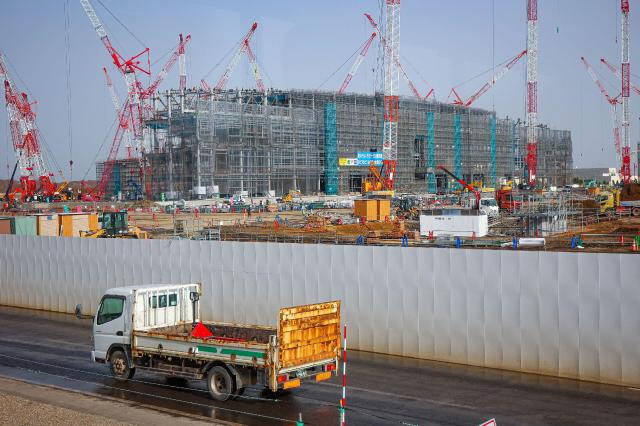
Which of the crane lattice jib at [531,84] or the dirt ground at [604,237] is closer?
the dirt ground at [604,237]

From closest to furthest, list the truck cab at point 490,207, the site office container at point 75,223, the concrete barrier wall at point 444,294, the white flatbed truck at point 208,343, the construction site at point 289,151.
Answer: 1. the white flatbed truck at point 208,343
2. the concrete barrier wall at point 444,294
3. the site office container at point 75,223
4. the truck cab at point 490,207
5. the construction site at point 289,151

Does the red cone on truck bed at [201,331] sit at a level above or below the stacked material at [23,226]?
below

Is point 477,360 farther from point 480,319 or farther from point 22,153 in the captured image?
point 22,153

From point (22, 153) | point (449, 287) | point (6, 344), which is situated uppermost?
point (22, 153)

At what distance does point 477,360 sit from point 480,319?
3.56 feet

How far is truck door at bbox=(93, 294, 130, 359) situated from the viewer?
1706 cm

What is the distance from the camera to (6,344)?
2261cm

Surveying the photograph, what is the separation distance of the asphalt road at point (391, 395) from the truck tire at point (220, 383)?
200 millimetres

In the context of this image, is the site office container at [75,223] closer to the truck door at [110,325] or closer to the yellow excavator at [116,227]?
the yellow excavator at [116,227]

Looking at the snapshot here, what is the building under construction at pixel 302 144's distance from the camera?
4496 inches

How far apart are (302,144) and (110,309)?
111 metres

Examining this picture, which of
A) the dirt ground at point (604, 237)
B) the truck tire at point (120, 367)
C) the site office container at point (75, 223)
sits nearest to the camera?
the truck tire at point (120, 367)

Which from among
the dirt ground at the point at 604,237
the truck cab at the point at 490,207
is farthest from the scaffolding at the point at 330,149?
the dirt ground at the point at 604,237

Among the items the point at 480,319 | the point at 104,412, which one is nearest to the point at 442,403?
the point at 480,319
